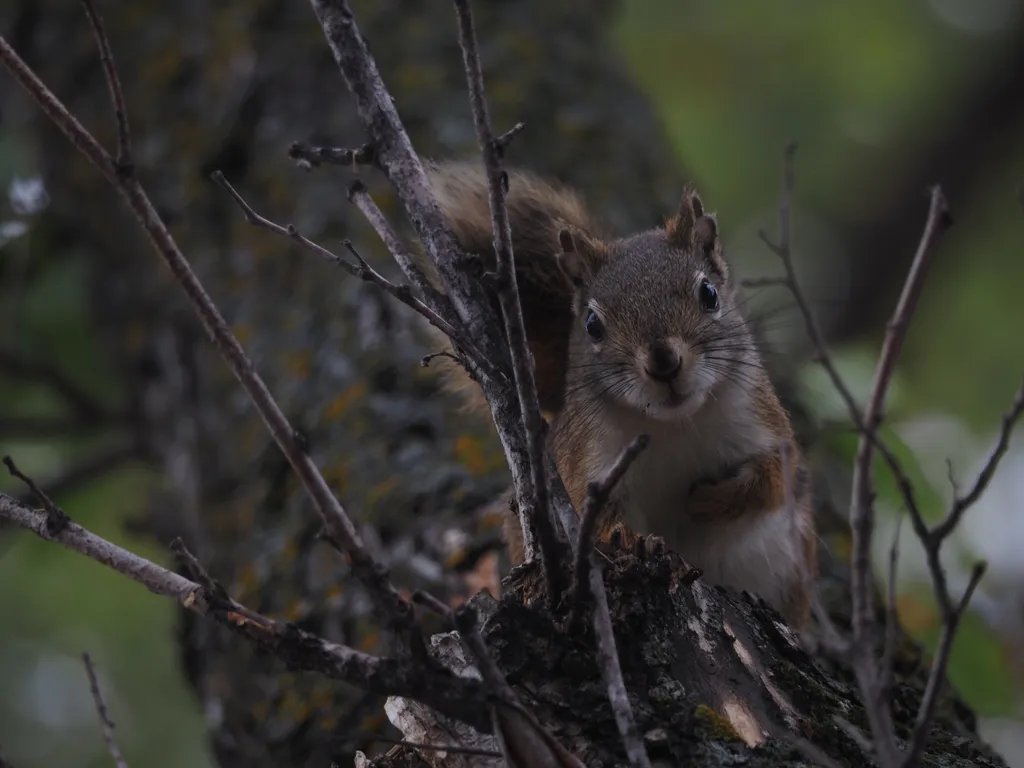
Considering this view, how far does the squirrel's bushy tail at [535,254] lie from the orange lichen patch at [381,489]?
10.1 inches

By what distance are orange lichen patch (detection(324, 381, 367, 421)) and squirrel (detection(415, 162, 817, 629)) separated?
0.32 meters

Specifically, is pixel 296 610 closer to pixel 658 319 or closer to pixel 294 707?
pixel 294 707

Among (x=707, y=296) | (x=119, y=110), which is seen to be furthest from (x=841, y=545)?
(x=119, y=110)

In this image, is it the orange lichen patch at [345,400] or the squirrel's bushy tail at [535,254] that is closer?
the squirrel's bushy tail at [535,254]

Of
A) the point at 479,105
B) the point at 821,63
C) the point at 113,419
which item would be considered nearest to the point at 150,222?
the point at 479,105

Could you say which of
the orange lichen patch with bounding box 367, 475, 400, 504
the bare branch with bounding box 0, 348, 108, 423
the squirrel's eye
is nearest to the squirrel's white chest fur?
the squirrel's eye

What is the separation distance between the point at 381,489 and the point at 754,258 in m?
2.89

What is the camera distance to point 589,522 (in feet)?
4.53

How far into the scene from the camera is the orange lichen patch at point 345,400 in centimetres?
304

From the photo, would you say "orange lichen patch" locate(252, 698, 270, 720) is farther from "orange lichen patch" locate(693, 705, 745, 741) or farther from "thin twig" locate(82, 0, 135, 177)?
"thin twig" locate(82, 0, 135, 177)

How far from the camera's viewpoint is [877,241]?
5324 mm

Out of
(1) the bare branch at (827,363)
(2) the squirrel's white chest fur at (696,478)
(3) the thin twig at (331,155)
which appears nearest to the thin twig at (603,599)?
(1) the bare branch at (827,363)

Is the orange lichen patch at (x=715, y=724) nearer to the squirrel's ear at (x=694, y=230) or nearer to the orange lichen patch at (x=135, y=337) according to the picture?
the squirrel's ear at (x=694, y=230)

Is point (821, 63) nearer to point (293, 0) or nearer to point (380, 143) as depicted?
point (293, 0)
